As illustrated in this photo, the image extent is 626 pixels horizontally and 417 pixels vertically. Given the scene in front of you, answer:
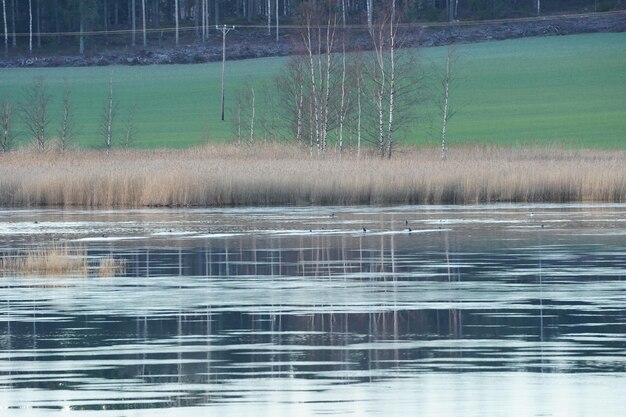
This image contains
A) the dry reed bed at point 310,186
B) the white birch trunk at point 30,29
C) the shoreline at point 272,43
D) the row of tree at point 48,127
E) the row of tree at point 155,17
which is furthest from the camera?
the row of tree at point 155,17

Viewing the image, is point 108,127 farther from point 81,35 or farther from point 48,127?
point 81,35

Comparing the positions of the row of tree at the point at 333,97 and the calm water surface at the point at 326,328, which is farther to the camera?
the row of tree at the point at 333,97

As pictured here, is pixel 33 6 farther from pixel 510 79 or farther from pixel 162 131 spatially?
pixel 510 79

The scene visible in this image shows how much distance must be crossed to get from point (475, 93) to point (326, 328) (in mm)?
71169

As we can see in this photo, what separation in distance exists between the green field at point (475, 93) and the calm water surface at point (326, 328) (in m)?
44.9

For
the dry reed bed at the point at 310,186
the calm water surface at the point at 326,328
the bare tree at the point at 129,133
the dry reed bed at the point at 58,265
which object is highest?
the calm water surface at the point at 326,328

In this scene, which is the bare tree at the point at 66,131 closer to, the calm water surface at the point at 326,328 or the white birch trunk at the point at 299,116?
the white birch trunk at the point at 299,116

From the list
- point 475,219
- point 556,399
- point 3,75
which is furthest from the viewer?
point 3,75

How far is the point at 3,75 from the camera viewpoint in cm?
8856

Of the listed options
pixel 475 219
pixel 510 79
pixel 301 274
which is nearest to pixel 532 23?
pixel 510 79

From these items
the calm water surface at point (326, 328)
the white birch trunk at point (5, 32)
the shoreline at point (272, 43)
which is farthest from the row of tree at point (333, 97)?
the calm water surface at point (326, 328)

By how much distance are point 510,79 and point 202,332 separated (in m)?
74.0

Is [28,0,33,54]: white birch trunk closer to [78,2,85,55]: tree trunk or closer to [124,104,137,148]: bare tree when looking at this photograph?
[78,2,85,55]: tree trunk

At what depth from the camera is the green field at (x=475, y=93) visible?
232ft
